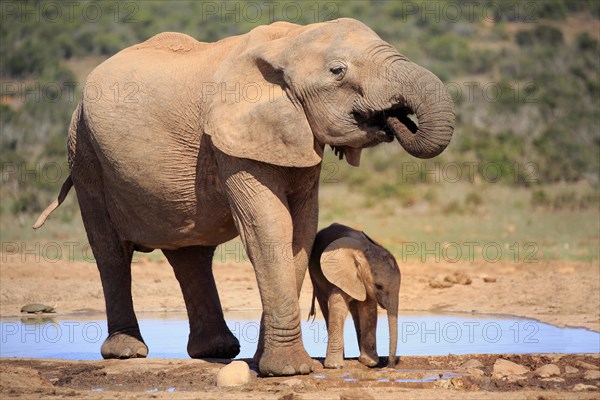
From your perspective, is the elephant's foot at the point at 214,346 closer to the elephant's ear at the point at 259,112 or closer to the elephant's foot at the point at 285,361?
the elephant's foot at the point at 285,361

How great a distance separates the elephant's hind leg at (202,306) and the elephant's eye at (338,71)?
9.18 feet

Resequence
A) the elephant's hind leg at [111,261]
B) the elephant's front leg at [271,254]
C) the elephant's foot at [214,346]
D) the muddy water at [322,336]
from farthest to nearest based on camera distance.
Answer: the muddy water at [322,336]
the elephant's hind leg at [111,261]
the elephant's foot at [214,346]
the elephant's front leg at [271,254]

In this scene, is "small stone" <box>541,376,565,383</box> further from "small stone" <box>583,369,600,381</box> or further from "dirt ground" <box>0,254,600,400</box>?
"small stone" <box>583,369,600,381</box>

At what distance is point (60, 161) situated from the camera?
2447 cm

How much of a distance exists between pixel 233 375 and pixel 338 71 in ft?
6.94

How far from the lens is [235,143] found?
877 cm

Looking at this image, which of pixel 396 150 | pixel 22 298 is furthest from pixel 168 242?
pixel 396 150

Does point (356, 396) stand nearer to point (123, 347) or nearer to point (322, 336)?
point (123, 347)

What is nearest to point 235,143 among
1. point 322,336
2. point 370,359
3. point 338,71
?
point 338,71

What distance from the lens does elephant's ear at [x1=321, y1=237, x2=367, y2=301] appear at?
360 inches

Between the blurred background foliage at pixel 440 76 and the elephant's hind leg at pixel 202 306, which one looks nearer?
the elephant's hind leg at pixel 202 306

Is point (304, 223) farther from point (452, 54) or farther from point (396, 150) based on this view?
point (452, 54)

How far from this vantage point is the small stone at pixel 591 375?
8.35 metres

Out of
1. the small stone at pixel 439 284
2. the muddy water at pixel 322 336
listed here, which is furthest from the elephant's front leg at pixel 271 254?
the small stone at pixel 439 284
